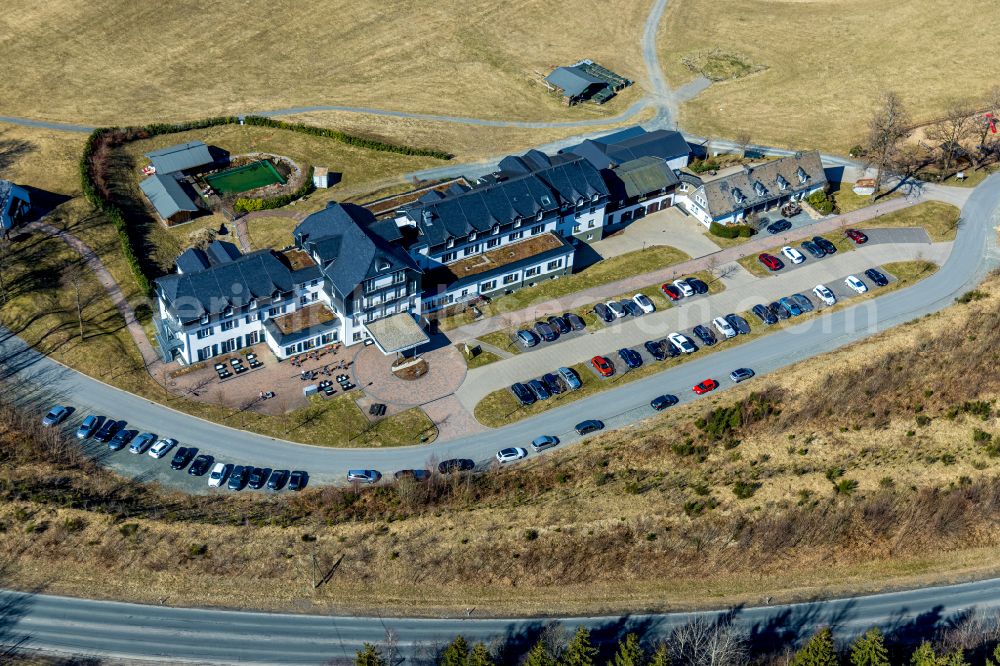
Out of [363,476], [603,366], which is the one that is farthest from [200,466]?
[603,366]

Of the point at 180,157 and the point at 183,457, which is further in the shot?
the point at 180,157

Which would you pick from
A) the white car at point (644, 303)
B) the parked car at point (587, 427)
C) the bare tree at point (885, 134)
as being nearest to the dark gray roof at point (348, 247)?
the parked car at point (587, 427)

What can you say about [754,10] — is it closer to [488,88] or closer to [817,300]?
[488,88]

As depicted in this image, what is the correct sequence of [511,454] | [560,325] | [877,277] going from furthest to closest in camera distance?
[877,277], [560,325], [511,454]

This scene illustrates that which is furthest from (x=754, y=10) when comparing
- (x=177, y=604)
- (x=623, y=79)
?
(x=177, y=604)

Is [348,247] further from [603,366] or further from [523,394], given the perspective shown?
[603,366]
